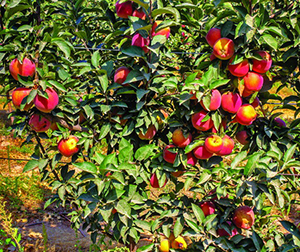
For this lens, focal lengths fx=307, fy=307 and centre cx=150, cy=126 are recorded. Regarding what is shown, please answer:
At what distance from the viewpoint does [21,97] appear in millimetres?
1254

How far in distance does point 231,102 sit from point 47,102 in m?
0.76

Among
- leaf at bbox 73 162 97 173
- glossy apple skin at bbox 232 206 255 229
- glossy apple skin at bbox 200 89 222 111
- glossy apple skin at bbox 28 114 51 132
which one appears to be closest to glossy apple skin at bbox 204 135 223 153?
glossy apple skin at bbox 200 89 222 111

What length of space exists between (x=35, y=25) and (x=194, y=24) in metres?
0.69

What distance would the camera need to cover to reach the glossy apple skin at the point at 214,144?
125cm

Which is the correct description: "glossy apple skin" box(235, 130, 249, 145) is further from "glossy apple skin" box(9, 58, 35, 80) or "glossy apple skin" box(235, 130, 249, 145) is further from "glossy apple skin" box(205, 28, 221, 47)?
"glossy apple skin" box(9, 58, 35, 80)

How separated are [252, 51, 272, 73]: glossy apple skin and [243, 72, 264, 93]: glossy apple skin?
23 mm

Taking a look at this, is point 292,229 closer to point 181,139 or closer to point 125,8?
point 181,139

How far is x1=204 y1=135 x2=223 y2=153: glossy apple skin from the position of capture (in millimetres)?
1245

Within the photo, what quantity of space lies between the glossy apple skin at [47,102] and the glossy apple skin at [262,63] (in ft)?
2.72

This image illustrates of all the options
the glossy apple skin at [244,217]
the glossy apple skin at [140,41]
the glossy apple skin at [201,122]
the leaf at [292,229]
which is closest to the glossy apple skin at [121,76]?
the glossy apple skin at [140,41]

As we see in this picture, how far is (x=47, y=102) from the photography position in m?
1.26

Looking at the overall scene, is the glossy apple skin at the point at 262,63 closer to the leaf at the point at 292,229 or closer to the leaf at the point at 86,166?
the leaf at the point at 292,229

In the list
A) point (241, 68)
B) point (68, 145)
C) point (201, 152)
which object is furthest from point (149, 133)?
point (241, 68)

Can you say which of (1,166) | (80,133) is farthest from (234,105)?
(1,166)
